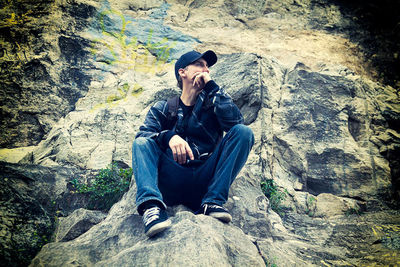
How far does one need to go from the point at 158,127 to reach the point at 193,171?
64 cm

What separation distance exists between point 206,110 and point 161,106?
540 millimetres

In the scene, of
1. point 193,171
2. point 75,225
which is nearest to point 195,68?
point 193,171

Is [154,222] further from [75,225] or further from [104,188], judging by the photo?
[104,188]

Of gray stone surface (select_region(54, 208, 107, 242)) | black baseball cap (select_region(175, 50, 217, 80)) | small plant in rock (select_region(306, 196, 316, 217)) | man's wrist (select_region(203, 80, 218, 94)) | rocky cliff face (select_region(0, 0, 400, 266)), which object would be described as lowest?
small plant in rock (select_region(306, 196, 316, 217))

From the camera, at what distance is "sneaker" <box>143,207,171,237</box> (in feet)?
5.31

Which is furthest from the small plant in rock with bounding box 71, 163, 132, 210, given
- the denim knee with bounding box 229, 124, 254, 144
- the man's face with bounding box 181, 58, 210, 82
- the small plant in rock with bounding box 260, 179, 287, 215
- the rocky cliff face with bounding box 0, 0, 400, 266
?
the small plant in rock with bounding box 260, 179, 287, 215

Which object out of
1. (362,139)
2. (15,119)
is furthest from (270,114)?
(15,119)

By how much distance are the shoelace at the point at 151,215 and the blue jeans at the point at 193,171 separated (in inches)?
5.0

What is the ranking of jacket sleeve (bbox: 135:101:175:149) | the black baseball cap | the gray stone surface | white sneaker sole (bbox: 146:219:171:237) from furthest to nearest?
the black baseball cap → the gray stone surface → jacket sleeve (bbox: 135:101:175:149) → white sneaker sole (bbox: 146:219:171:237)

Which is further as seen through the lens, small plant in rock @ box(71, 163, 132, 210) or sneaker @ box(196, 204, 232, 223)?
small plant in rock @ box(71, 163, 132, 210)

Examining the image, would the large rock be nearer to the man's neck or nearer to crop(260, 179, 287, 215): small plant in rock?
the man's neck

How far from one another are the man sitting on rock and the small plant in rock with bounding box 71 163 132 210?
3.61 feet

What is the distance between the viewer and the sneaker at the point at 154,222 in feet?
5.31

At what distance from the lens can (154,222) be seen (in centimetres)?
163
